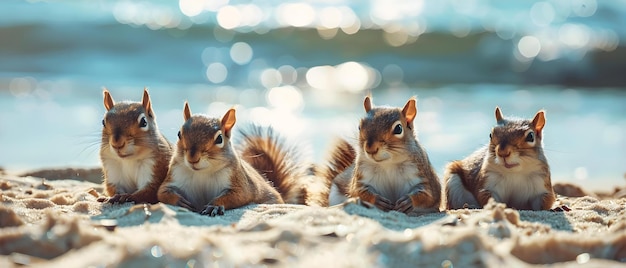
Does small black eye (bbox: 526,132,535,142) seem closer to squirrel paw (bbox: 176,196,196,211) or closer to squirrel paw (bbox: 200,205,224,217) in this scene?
squirrel paw (bbox: 200,205,224,217)

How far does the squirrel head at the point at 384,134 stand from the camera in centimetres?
442

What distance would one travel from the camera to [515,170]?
463 cm

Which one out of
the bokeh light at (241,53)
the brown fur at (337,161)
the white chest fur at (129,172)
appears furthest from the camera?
the bokeh light at (241,53)

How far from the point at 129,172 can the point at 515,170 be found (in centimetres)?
191

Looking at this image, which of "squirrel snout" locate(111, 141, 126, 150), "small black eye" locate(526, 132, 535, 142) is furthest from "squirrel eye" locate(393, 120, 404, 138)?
"squirrel snout" locate(111, 141, 126, 150)

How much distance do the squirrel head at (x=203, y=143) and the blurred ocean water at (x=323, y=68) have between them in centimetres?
311

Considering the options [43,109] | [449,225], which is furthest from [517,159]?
[43,109]

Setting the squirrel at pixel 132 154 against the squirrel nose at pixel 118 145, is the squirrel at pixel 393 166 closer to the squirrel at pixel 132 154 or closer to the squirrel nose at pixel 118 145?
the squirrel at pixel 132 154

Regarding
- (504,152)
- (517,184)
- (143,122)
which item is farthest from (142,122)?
(517,184)

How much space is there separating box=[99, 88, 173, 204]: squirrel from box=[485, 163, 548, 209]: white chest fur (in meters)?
1.64

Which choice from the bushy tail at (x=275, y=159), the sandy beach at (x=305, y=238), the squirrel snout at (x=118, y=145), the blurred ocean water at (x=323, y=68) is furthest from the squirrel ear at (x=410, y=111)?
the blurred ocean water at (x=323, y=68)

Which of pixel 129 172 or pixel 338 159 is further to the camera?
pixel 338 159

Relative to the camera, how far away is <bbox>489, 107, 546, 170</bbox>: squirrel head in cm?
457

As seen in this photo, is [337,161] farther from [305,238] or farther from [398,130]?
[305,238]
